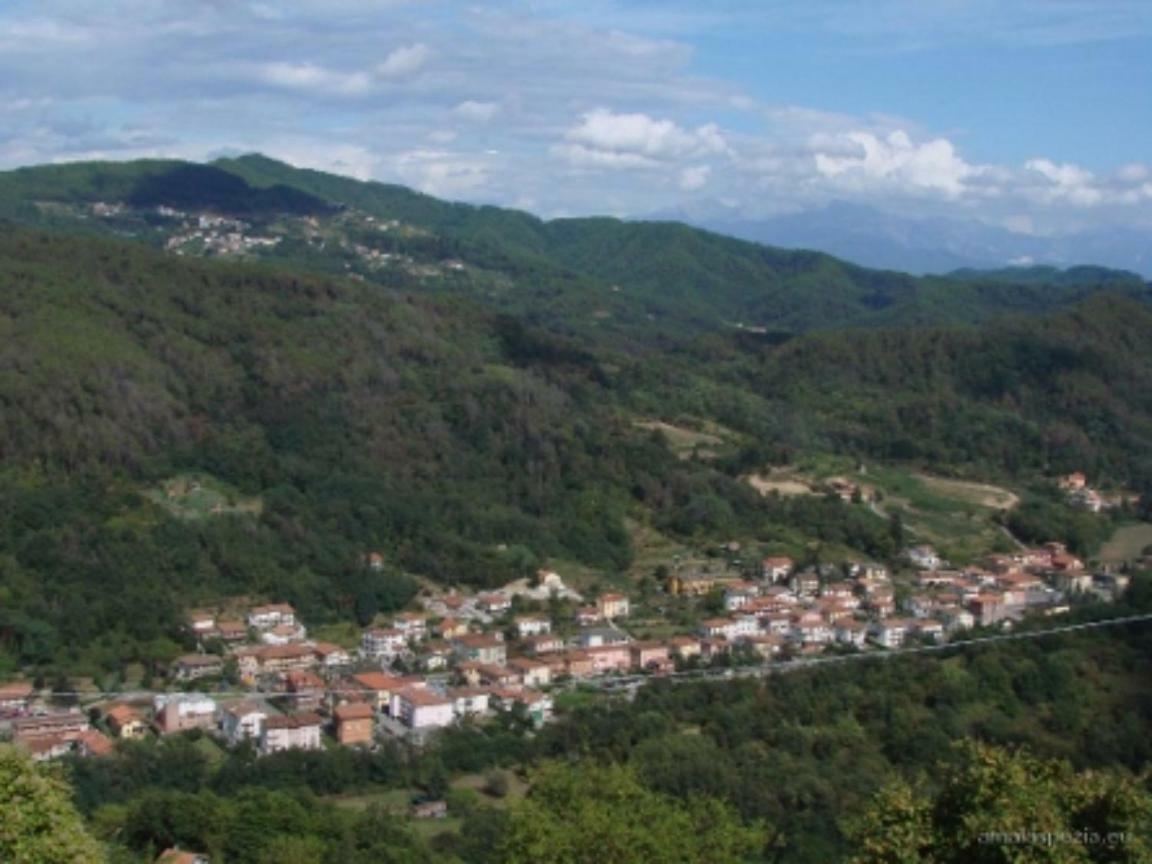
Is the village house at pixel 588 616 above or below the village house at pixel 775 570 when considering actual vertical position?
below

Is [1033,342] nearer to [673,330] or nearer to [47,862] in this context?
[673,330]

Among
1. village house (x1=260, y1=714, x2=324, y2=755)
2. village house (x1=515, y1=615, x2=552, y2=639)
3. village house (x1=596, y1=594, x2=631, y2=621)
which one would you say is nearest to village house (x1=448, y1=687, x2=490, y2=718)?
village house (x1=260, y1=714, x2=324, y2=755)

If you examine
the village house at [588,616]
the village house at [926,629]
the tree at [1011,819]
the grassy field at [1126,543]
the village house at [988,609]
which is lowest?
the village house at [588,616]

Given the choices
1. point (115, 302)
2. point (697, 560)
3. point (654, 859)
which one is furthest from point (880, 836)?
point (115, 302)

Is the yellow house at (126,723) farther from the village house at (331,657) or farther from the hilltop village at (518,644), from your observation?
the village house at (331,657)

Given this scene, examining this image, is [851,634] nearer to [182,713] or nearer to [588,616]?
[588,616]

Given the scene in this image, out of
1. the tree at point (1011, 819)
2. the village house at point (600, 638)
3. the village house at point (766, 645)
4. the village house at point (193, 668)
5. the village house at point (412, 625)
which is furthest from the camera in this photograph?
the village house at point (412, 625)

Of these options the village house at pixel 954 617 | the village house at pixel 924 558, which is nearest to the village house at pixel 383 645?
the village house at pixel 954 617
